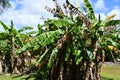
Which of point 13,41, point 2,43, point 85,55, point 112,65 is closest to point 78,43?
point 85,55

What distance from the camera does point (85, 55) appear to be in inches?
693

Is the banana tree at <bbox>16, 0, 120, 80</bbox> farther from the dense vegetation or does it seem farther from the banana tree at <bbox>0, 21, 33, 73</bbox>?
the banana tree at <bbox>0, 21, 33, 73</bbox>

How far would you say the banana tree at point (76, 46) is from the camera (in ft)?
55.9

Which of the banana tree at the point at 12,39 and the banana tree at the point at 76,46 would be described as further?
the banana tree at the point at 12,39

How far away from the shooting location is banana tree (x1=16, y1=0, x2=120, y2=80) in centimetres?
1705

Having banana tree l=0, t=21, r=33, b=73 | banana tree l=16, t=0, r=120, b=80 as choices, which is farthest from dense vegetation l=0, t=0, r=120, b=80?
banana tree l=0, t=21, r=33, b=73

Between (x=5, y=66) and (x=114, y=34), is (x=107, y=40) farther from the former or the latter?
(x=5, y=66)

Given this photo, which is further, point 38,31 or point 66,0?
point 38,31

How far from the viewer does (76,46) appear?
58.6 ft

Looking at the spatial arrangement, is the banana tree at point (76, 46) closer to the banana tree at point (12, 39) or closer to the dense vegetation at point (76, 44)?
the dense vegetation at point (76, 44)

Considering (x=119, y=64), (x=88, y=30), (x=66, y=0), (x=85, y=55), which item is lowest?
(x=119, y=64)

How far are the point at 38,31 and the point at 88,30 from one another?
3904 millimetres

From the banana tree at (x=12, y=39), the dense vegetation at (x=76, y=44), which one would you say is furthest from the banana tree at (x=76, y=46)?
the banana tree at (x=12, y=39)

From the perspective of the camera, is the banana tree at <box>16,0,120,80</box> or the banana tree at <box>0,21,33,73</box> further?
the banana tree at <box>0,21,33,73</box>
